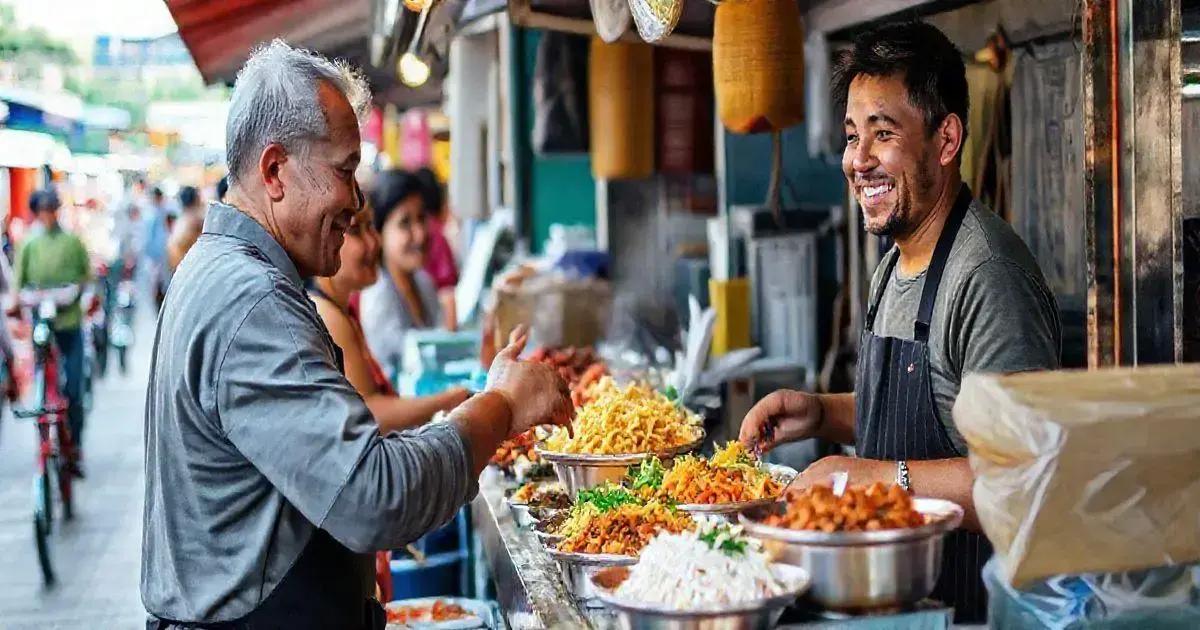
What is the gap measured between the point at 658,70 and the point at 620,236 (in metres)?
2.08

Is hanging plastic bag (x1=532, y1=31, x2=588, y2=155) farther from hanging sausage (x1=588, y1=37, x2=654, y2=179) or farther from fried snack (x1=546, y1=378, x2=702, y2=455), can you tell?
fried snack (x1=546, y1=378, x2=702, y2=455)

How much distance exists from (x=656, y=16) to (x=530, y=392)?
5.15 feet

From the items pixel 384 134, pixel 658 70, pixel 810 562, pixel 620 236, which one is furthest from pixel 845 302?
pixel 384 134

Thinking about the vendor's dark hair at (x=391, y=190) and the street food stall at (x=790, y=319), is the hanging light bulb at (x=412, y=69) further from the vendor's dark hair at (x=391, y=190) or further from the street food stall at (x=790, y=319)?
the vendor's dark hair at (x=391, y=190)

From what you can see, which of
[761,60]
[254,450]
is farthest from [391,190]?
[254,450]

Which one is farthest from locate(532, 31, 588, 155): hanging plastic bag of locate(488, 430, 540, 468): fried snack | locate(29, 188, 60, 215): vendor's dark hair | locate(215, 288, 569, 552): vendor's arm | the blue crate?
locate(29, 188, 60, 215): vendor's dark hair

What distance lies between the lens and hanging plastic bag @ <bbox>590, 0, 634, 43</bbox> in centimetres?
480

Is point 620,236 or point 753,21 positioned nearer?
point 753,21

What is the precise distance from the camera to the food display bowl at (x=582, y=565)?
9.83 ft

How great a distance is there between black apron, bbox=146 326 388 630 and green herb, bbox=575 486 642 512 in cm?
63

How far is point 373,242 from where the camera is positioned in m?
5.83

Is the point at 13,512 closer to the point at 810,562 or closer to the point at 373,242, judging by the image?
the point at 373,242

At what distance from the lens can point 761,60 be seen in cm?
496

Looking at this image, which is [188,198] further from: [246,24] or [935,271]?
[935,271]
